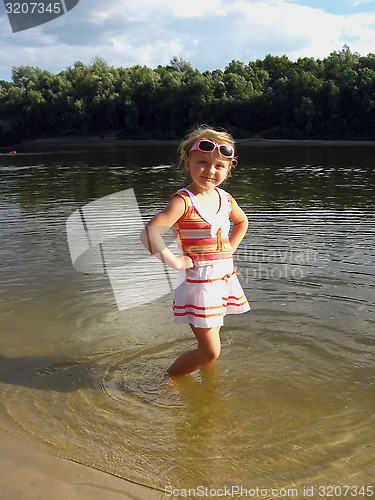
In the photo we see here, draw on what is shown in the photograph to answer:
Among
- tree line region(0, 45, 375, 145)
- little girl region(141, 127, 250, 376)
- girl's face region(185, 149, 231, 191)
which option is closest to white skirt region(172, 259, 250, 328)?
little girl region(141, 127, 250, 376)

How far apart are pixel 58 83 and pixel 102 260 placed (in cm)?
8062

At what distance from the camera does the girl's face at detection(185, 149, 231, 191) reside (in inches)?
126

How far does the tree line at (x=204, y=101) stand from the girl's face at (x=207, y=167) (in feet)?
178

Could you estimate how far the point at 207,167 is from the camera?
321 centimetres

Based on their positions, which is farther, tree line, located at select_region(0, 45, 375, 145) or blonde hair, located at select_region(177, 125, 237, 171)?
tree line, located at select_region(0, 45, 375, 145)

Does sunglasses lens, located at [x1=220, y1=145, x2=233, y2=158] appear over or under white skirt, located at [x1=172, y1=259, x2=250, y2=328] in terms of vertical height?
over

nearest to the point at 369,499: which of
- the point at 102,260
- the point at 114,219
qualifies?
the point at 102,260

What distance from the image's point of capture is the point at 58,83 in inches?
3155

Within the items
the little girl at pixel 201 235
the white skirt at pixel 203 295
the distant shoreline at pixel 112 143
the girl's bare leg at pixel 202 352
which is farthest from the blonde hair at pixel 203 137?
the distant shoreline at pixel 112 143

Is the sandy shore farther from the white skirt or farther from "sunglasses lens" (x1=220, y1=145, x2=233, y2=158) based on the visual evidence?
"sunglasses lens" (x1=220, y1=145, x2=233, y2=158)

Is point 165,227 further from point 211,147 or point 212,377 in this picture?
point 212,377

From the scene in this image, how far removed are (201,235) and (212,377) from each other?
1.30 meters

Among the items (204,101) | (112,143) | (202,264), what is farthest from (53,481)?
(112,143)

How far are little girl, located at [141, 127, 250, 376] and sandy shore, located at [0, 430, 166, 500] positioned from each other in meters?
1.08
